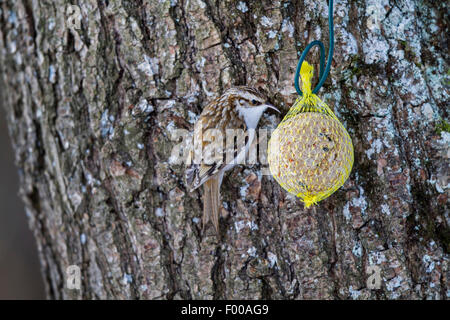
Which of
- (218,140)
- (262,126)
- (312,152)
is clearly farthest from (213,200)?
(312,152)

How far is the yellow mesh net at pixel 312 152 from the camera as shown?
1.95 metres

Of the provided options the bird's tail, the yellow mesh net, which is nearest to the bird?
the bird's tail

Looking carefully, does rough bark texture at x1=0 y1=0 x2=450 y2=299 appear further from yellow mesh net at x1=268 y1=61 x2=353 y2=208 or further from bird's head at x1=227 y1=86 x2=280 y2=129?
yellow mesh net at x1=268 y1=61 x2=353 y2=208

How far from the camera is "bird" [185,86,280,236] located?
2.17 meters

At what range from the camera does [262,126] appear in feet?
7.48

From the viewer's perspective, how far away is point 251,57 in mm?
2203

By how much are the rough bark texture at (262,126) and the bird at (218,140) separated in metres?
0.07

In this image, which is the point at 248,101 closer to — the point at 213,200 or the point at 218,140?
the point at 218,140

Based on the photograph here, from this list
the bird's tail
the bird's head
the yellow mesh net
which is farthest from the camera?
the bird's tail

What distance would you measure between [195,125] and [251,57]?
1.31 ft

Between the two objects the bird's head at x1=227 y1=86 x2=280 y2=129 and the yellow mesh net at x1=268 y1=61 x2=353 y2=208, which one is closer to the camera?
the yellow mesh net at x1=268 y1=61 x2=353 y2=208

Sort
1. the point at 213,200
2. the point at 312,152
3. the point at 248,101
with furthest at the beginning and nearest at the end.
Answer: the point at 213,200
the point at 248,101
the point at 312,152

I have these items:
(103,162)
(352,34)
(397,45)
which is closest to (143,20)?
(103,162)

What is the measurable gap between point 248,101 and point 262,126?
0.19m
